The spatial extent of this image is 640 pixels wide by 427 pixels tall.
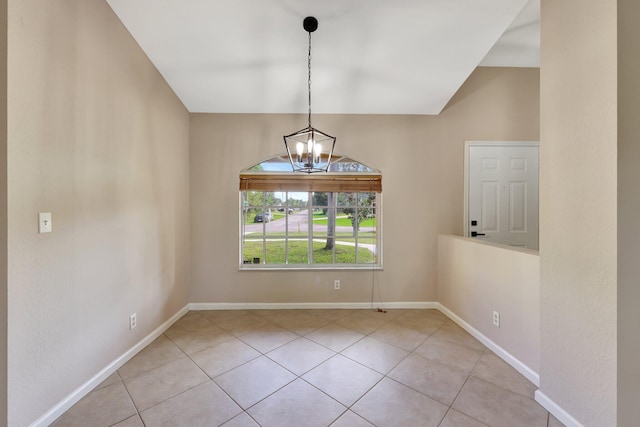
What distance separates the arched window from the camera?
125 inches

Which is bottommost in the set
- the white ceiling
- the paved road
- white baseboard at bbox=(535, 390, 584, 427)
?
white baseboard at bbox=(535, 390, 584, 427)

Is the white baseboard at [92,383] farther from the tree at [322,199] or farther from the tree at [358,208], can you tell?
the tree at [358,208]

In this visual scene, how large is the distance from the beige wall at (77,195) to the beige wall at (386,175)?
1.94ft

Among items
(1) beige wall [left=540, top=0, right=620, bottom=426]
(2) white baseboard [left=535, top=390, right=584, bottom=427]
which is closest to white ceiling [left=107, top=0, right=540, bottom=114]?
(1) beige wall [left=540, top=0, right=620, bottom=426]

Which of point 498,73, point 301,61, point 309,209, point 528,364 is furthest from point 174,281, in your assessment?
point 498,73

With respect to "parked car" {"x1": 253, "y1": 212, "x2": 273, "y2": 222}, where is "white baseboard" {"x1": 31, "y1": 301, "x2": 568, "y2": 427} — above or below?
below

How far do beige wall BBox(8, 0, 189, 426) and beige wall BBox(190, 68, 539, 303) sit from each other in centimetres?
59

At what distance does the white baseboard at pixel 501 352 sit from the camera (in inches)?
70.9

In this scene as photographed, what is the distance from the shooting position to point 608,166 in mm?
1226

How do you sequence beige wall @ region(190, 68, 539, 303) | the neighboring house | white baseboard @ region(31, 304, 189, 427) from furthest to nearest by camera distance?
1. beige wall @ region(190, 68, 539, 303)
2. white baseboard @ region(31, 304, 189, 427)
3. the neighboring house

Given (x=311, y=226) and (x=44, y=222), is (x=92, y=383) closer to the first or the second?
(x=44, y=222)
